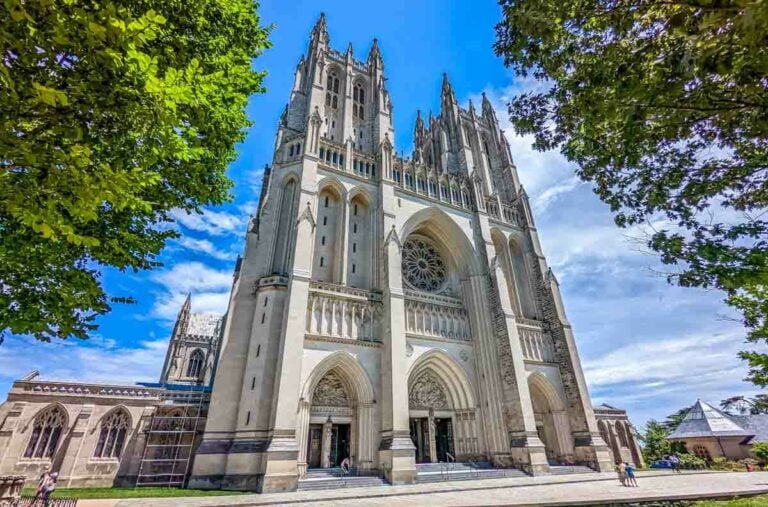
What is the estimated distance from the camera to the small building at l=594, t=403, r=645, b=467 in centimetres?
2558

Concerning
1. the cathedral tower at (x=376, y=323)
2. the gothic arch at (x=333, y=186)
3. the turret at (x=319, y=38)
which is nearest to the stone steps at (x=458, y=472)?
the cathedral tower at (x=376, y=323)

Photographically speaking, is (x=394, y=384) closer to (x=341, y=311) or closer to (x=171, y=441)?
(x=341, y=311)

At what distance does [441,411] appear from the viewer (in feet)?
67.3

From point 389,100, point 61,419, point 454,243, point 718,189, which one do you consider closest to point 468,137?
point 389,100

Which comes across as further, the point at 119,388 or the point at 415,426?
the point at 415,426

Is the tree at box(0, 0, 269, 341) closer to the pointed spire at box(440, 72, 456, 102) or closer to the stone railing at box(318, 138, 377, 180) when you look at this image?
the stone railing at box(318, 138, 377, 180)

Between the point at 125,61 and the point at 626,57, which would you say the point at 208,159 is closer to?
the point at 125,61

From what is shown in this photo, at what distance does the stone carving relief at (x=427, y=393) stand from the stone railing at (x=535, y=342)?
257 inches

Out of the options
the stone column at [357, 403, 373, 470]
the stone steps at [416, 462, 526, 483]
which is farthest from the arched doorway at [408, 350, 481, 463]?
the stone column at [357, 403, 373, 470]

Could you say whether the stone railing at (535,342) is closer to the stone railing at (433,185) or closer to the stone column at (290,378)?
the stone railing at (433,185)

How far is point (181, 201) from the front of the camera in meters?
8.14

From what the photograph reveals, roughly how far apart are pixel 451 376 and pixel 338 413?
7.53 metres

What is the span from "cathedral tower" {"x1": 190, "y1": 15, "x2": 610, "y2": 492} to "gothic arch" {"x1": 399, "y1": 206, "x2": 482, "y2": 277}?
11cm

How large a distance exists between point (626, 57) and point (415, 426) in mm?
20498
